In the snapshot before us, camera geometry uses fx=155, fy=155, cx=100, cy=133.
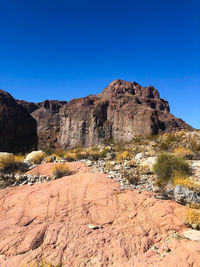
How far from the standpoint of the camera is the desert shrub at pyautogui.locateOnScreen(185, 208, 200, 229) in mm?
3221

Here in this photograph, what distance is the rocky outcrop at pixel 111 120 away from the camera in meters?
36.0

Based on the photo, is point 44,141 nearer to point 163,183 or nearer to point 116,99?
point 116,99

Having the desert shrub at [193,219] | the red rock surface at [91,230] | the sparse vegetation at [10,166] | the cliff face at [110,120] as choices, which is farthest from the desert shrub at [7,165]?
the cliff face at [110,120]

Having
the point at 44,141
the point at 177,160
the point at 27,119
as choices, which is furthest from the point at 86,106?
the point at 177,160

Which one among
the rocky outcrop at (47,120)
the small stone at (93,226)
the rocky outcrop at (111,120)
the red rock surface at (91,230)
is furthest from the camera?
the rocky outcrop at (47,120)

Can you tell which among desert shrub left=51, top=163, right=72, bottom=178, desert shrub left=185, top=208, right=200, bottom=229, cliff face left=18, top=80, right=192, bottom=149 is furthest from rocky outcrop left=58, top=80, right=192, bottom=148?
desert shrub left=185, top=208, right=200, bottom=229

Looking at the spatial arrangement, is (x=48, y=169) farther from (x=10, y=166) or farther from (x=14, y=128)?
(x=14, y=128)

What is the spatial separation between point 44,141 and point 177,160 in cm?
4845

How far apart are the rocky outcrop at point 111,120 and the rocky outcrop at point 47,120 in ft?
18.9

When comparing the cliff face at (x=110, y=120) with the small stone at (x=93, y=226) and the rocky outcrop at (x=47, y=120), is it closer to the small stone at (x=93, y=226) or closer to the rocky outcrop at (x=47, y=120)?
the rocky outcrop at (x=47, y=120)

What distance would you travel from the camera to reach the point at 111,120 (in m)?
42.2

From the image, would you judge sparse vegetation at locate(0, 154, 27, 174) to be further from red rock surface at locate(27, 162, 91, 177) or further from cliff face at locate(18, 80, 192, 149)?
cliff face at locate(18, 80, 192, 149)

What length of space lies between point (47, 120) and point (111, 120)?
128 feet

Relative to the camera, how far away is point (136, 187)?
511 cm
